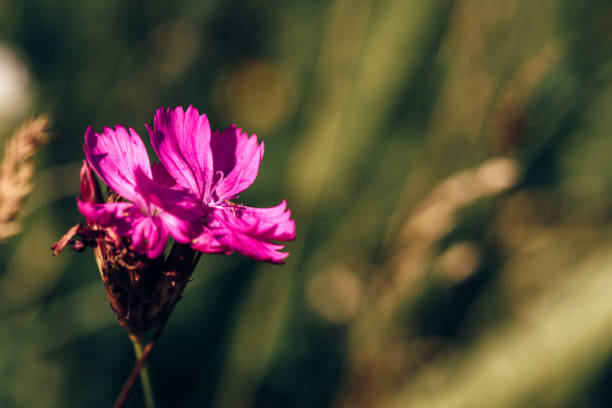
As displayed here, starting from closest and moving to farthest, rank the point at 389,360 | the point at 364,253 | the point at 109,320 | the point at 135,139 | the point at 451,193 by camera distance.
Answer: the point at 135,139 → the point at 451,193 → the point at 109,320 → the point at 389,360 → the point at 364,253

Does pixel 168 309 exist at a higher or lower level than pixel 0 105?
lower

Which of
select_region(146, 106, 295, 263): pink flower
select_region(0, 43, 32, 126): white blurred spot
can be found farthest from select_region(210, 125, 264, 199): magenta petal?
select_region(0, 43, 32, 126): white blurred spot

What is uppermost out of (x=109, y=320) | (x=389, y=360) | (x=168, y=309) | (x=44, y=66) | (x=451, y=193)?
(x=44, y=66)

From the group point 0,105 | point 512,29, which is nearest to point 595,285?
point 512,29

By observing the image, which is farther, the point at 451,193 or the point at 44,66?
the point at 44,66

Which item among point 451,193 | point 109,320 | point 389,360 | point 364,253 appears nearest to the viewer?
point 451,193

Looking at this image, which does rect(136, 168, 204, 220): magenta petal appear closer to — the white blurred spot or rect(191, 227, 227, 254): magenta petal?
rect(191, 227, 227, 254): magenta petal

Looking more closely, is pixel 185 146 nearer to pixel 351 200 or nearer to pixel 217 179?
pixel 217 179

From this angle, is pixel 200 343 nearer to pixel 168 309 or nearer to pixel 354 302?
pixel 354 302

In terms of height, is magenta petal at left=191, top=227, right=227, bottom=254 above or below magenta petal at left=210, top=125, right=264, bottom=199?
below
